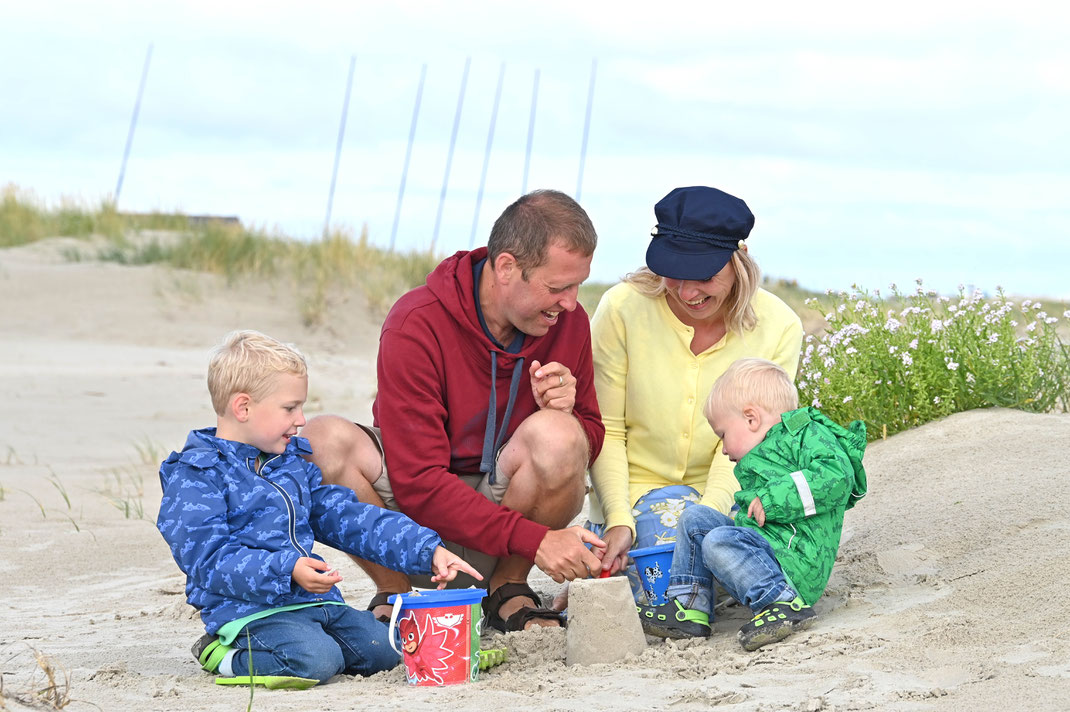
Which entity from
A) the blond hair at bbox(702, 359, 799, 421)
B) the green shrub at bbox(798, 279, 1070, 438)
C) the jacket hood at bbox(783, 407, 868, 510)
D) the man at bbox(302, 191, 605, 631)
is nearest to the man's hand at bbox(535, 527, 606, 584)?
the man at bbox(302, 191, 605, 631)

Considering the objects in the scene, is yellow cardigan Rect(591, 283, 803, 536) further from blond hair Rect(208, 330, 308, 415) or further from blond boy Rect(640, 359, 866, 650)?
blond hair Rect(208, 330, 308, 415)

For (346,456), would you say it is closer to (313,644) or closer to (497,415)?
(497,415)

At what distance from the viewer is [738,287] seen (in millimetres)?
3893

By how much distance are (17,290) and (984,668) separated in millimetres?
11165

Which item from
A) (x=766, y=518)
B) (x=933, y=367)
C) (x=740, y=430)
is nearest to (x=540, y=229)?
(x=740, y=430)

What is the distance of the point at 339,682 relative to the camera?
3275 mm

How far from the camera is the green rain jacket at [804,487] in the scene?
10.9 ft

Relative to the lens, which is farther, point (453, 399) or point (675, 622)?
point (453, 399)

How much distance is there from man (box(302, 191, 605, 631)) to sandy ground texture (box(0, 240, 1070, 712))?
14.3 inches

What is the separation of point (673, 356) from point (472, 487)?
842 millimetres

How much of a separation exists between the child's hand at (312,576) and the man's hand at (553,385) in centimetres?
90

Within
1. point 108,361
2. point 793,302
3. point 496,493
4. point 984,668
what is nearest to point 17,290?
point 108,361

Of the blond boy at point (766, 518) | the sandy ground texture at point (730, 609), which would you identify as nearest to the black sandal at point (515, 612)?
the sandy ground texture at point (730, 609)

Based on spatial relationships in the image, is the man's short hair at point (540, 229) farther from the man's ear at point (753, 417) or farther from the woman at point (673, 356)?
the man's ear at point (753, 417)
